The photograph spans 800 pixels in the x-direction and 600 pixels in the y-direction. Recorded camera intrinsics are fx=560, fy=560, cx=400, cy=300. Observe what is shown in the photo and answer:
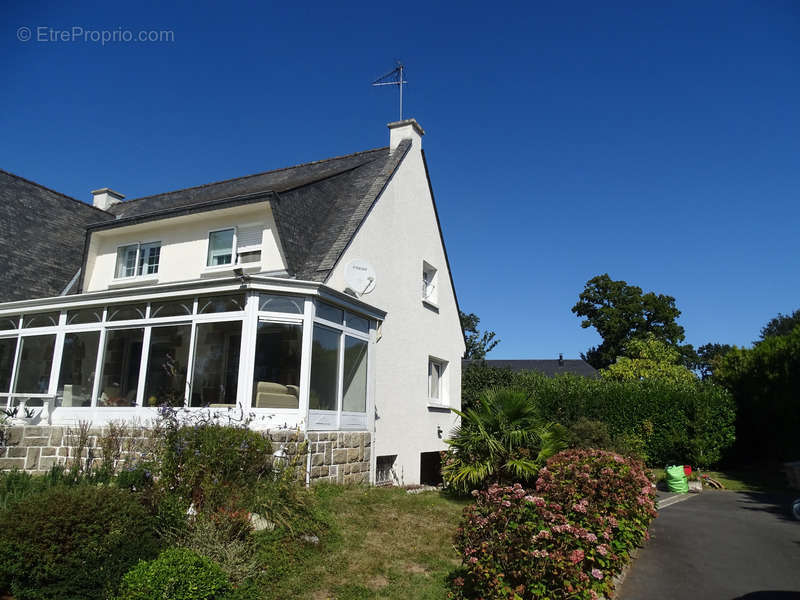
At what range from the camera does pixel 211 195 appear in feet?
65.5

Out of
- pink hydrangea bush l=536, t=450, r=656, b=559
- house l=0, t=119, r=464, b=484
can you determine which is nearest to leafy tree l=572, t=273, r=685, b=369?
house l=0, t=119, r=464, b=484

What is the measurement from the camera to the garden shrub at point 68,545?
5.69 metres

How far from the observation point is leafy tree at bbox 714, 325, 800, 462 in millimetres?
21359

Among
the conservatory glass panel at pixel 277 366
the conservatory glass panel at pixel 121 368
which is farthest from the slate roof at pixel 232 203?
the conservatory glass panel at pixel 121 368

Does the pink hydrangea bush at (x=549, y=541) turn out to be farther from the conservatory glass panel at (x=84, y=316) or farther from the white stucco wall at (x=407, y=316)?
the conservatory glass panel at (x=84, y=316)

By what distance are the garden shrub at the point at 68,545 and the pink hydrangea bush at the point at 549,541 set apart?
3.70 metres

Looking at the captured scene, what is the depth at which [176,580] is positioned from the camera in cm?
565

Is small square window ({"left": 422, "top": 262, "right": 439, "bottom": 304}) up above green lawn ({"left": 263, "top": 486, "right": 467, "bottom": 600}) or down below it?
above

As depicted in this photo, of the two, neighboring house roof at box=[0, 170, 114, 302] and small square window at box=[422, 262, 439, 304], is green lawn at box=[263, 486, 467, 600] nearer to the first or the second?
small square window at box=[422, 262, 439, 304]

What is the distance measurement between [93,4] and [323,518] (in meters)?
13.4

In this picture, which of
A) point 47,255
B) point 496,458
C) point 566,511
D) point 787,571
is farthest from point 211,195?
point 787,571

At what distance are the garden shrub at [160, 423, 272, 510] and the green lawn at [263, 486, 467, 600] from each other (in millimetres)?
1370

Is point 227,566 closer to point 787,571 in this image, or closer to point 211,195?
point 787,571

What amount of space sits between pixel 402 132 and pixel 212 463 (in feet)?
46.9
